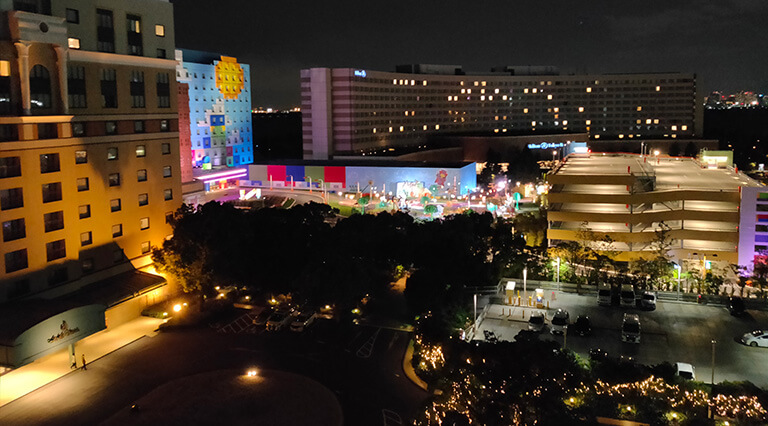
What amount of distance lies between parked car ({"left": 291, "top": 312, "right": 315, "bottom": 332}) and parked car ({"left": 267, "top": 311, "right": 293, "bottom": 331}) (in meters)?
0.50

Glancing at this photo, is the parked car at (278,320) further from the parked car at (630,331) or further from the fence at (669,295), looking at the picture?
the parked car at (630,331)

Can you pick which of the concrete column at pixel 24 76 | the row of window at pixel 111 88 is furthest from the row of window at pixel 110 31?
the concrete column at pixel 24 76

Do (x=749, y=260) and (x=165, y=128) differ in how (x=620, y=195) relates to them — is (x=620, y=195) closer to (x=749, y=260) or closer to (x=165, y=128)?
(x=749, y=260)

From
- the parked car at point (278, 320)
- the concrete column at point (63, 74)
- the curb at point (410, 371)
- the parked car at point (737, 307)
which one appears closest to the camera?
the curb at point (410, 371)

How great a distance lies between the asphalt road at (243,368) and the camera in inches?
972

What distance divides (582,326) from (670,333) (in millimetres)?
4214

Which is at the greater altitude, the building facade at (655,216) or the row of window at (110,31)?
the row of window at (110,31)

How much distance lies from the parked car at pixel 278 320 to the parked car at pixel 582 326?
586 inches

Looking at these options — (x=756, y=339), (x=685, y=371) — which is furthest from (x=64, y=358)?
(x=756, y=339)

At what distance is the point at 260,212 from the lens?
40.9 metres

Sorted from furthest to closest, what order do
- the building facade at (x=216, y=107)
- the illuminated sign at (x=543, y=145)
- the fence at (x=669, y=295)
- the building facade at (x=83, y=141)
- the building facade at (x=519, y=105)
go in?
the illuminated sign at (x=543, y=145) < the building facade at (x=519, y=105) < the building facade at (x=216, y=107) < the fence at (x=669, y=295) < the building facade at (x=83, y=141)

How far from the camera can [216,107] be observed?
360 feet

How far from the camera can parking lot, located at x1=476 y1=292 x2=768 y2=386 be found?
26.7m

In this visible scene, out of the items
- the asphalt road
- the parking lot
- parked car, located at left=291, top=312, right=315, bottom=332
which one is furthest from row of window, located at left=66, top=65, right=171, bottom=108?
the parking lot
